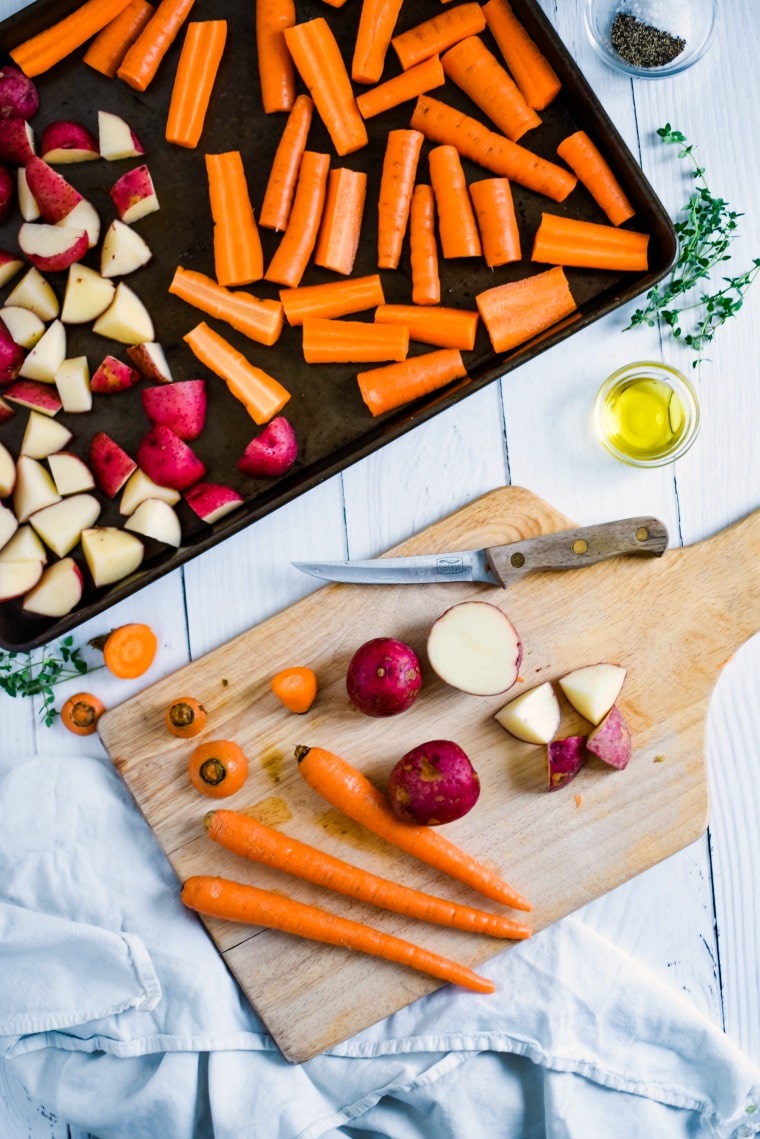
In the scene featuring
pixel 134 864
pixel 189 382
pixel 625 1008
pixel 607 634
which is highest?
pixel 189 382

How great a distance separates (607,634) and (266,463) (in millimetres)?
963

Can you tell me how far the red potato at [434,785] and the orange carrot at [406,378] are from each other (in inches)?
33.5

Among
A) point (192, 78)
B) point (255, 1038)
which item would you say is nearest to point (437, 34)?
point (192, 78)

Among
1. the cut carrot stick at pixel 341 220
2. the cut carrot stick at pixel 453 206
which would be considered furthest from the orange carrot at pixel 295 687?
the cut carrot stick at pixel 453 206

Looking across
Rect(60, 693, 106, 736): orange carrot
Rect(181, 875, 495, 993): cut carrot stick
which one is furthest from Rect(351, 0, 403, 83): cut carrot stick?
Rect(181, 875, 495, 993): cut carrot stick

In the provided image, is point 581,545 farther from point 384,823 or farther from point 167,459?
point 167,459

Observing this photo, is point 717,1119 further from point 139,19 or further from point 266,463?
point 139,19

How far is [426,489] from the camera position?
2564mm

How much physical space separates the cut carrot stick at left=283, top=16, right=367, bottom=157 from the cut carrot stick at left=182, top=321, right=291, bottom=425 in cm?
59

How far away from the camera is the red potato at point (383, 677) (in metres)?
2.31

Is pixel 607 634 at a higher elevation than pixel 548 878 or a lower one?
higher

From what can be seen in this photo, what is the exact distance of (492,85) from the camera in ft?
7.98

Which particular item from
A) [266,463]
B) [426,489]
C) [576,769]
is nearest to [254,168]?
[266,463]

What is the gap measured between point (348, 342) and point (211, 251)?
1.42 feet
